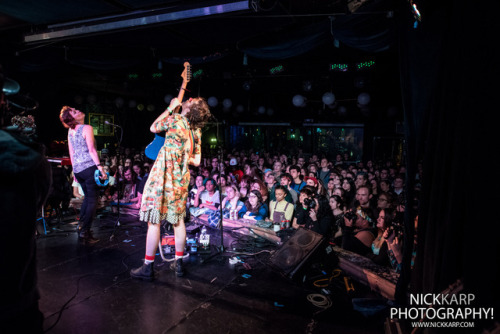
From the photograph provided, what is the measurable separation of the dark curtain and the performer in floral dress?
198cm

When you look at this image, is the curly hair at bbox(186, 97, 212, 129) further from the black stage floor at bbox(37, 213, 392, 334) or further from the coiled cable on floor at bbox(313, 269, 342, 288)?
the coiled cable on floor at bbox(313, 269, 342, 288)

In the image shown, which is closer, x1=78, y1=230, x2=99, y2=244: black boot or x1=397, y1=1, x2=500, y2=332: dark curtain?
x1=397, y1=1, x2=500, y2=332: dark curtain

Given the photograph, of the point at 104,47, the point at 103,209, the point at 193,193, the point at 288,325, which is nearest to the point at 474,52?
the point at 288,325

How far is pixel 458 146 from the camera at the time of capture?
159 cm

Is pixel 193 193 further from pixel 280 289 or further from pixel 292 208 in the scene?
pixel 280 289

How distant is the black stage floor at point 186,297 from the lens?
2.08 metres

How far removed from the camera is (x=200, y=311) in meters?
2.23

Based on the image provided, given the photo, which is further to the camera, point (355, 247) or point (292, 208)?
point (292, 208)

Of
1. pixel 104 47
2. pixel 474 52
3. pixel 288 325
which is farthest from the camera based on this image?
pixel 104 47

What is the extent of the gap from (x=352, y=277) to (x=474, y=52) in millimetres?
2318

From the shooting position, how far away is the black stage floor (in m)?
2.08

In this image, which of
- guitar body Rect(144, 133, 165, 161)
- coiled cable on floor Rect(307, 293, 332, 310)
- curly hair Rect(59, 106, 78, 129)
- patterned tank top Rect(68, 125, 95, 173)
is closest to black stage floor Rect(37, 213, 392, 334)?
coiled cable on floor Rect(307, 293, 332, 310)

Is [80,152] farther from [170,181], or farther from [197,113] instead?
[197,113]

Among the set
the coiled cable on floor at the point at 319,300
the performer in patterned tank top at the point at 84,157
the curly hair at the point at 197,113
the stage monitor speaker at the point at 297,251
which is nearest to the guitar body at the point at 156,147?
the curly hair at the point at 197,113
